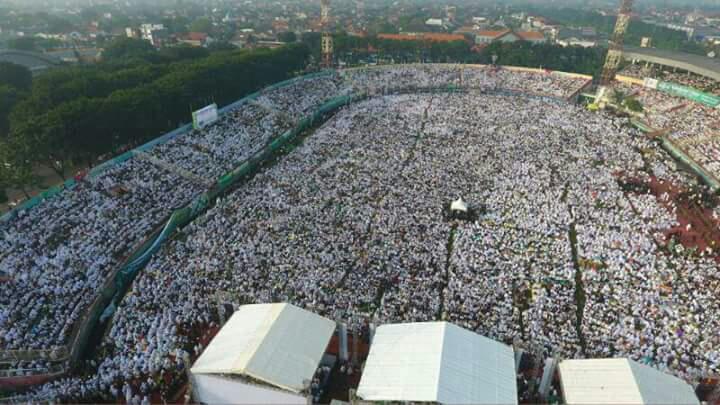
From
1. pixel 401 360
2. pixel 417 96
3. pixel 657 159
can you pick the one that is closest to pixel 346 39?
pixel 417 96

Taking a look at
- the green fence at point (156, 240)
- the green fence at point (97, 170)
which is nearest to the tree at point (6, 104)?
the green fence at point (97, 170)

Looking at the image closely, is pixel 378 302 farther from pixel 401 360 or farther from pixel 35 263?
pixel 35 263

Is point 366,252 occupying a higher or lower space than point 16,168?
lower

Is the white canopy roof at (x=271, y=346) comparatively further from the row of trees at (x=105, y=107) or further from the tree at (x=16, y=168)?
the row of trees at (x=105, y=107)

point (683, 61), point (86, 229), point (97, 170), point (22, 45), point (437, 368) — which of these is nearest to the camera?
point (437, 368)

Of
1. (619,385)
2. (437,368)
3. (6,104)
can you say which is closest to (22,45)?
(6,104)

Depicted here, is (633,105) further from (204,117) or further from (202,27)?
(202,27)

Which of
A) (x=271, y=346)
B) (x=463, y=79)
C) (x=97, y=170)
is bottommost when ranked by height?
(x=463, y=79)
